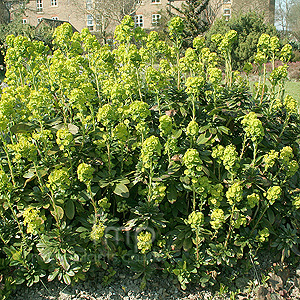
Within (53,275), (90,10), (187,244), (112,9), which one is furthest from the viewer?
(90,10)

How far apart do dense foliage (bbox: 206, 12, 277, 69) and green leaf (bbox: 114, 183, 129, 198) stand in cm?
1312

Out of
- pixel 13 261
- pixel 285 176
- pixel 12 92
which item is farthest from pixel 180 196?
pixel 12 92

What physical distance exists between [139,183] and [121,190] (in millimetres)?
342

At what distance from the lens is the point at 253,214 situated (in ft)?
9.11

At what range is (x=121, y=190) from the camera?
2311 mm

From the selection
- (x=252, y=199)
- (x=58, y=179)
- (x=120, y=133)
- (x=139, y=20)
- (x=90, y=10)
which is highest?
(x=90, y=10)

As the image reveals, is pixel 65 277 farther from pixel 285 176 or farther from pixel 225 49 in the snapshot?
pixel 225 49

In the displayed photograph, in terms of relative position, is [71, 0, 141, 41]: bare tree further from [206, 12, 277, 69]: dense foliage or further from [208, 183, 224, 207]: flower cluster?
[208, 183, 224, 207]: flower cluster

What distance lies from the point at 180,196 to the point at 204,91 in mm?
1016

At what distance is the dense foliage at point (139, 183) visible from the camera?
2.29 metres

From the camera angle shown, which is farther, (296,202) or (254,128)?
(296,202)

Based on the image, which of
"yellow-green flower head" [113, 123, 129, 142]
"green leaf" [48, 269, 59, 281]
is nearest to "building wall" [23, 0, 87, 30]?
"yellow-green flower head" [113, 123, 129, 142]

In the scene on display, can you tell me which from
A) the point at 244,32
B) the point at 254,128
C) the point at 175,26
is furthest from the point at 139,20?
the point at 254,128

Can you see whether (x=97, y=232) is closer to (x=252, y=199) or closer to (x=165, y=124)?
(x=165, y=124)
